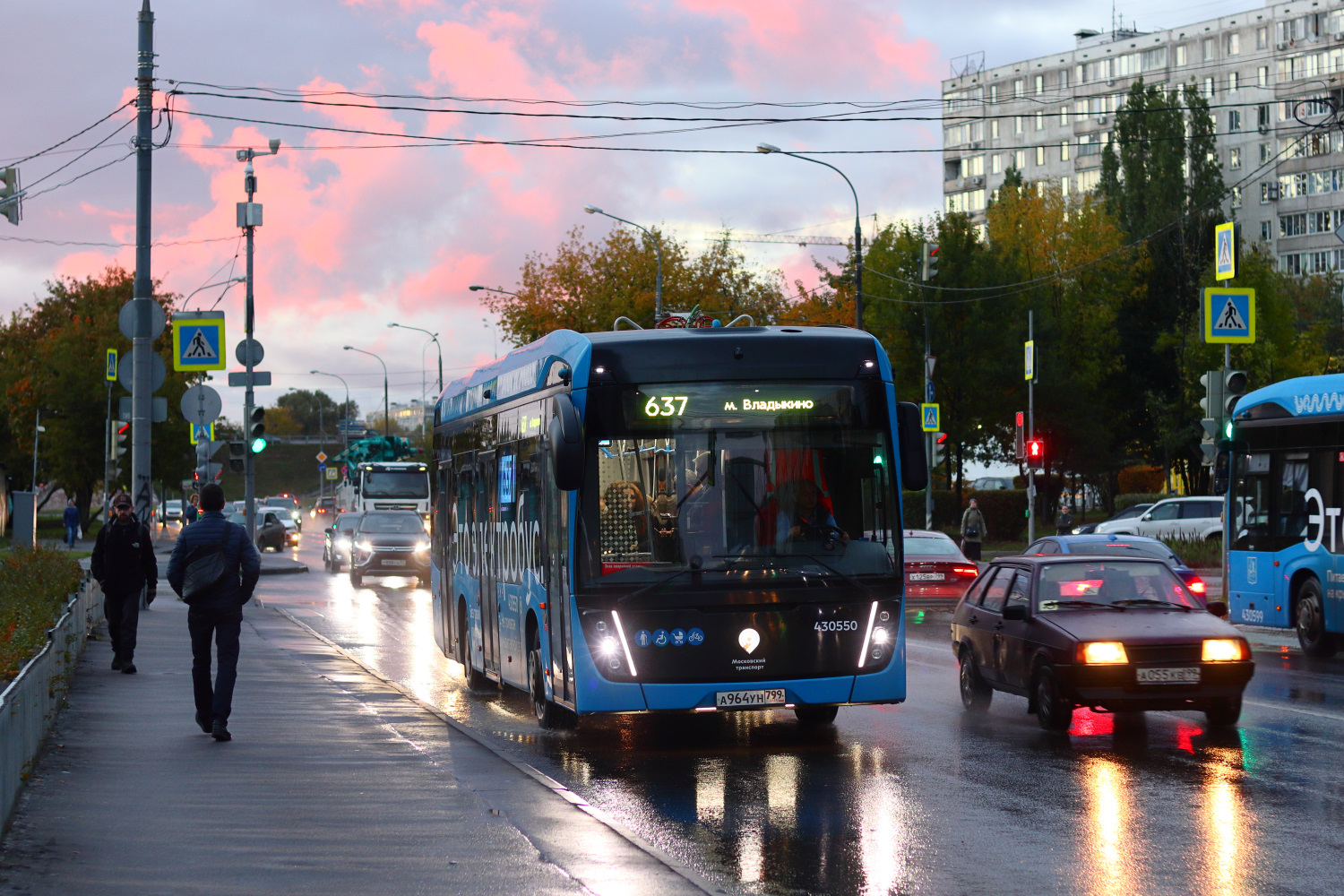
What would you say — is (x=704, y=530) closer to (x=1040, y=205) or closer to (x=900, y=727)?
(x=900, y=727)

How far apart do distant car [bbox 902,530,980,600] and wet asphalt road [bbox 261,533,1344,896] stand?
1053cm

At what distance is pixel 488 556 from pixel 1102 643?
17.9 feet

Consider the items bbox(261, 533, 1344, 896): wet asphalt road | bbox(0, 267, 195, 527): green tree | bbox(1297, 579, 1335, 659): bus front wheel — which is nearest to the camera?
bbox(261, 533, 1344, 896): wet asphalt road

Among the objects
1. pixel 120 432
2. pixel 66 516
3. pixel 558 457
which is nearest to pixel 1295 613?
pixel 558 457

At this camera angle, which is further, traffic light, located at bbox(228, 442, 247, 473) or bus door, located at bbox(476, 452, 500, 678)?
traffic light, located at bbox(228, 442, 247, 473)

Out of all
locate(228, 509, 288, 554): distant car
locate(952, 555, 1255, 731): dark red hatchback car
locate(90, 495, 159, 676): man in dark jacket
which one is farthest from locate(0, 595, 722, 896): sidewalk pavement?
locate(228, 509, 288, 554): distant car

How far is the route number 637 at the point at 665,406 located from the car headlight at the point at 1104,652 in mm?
3363

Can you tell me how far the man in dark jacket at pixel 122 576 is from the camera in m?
17.1

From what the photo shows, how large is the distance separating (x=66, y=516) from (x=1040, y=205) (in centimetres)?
4400

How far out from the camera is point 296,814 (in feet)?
30.1

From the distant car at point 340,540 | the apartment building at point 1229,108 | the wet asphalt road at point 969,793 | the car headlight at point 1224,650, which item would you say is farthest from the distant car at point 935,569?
the apartment building at point 1229,108

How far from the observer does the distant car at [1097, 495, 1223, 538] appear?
4266 cm

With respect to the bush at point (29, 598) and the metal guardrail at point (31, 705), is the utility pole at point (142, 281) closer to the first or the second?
the bush at point (29, 598)

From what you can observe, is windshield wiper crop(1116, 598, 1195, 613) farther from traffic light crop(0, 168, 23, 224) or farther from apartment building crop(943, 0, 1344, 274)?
apartment building crop(943, 0, 1344, 274)
